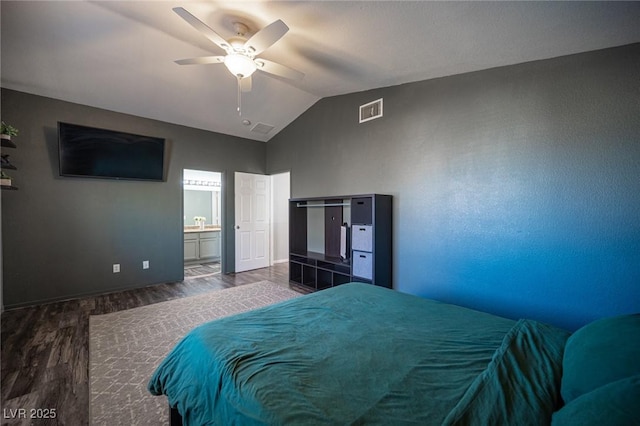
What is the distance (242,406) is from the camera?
95cm

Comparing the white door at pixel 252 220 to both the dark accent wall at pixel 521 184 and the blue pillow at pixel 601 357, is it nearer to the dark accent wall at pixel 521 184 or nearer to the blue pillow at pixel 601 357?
the dark accent wall at pixel 521 184

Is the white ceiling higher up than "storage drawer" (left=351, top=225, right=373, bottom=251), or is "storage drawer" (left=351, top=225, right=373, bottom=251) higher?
the white ceiling

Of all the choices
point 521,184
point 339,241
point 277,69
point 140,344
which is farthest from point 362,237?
point 140,344

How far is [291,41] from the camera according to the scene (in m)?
2.58

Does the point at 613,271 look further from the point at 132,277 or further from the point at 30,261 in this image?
the point at 30,261

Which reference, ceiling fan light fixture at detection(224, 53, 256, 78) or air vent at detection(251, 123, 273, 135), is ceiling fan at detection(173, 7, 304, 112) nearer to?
ceiling fan light fixture at detection(224, 53, 256, 78)

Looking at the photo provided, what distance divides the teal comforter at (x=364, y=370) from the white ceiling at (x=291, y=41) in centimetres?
222

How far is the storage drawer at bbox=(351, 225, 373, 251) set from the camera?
331 centimetres

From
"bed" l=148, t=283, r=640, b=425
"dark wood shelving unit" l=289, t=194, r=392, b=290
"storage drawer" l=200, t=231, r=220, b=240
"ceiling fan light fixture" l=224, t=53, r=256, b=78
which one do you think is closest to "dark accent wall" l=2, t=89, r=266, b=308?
"storage drawer" l=200, t=231, r=220, b=240

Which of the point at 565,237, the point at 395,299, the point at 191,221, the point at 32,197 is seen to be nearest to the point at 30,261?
the point at 32,197

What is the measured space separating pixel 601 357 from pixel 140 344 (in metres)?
3.23

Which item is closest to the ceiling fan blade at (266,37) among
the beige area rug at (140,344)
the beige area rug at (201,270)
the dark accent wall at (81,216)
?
the beige area rug at (140,344)

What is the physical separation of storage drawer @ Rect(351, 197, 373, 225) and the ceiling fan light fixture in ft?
6.52

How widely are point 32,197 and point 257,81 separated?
11.3 feet
